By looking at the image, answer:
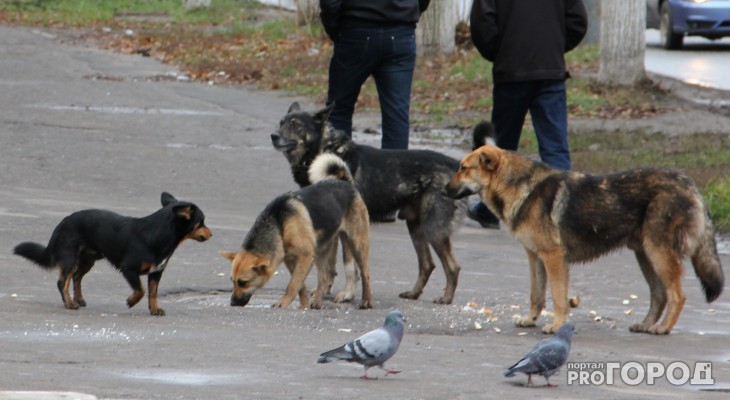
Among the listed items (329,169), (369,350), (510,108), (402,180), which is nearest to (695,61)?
(510,108)

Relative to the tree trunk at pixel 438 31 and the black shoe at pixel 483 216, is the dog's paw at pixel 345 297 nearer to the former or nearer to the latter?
the black shoe at pixel 483 216

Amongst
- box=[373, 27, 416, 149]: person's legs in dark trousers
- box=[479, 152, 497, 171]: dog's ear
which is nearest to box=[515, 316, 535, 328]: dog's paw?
box=[479, 152, 497, 171]: dog's ear

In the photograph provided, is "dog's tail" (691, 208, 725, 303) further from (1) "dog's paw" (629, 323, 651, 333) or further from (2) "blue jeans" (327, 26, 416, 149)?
(2) "blue jeans" (327, 26, 416, 149)

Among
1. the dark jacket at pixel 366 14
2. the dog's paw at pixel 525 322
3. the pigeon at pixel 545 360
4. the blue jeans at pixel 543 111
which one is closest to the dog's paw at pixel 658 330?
the dog's paw at pixel 525 322

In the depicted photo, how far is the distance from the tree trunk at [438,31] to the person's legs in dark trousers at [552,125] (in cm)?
1312

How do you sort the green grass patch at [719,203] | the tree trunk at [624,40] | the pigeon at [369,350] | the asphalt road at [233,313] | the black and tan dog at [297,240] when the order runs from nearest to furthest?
the pigeon at [369,350] < the asphalt road at [233,313] < the black and tan dog at [297,240] < the green grass patch at [719,203] < the tree trunk at [624,40]

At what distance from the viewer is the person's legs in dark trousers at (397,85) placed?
11.1 m

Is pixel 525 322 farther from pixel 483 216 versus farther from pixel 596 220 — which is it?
pixel 483 216

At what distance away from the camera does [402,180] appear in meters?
9.21

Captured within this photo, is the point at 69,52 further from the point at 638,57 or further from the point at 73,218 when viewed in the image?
the point at 73,218

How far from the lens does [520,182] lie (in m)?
7.95

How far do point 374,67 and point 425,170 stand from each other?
214 cm

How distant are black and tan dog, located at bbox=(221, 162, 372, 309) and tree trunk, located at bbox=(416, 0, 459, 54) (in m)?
15.4

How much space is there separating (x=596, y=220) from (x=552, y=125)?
119 inches
